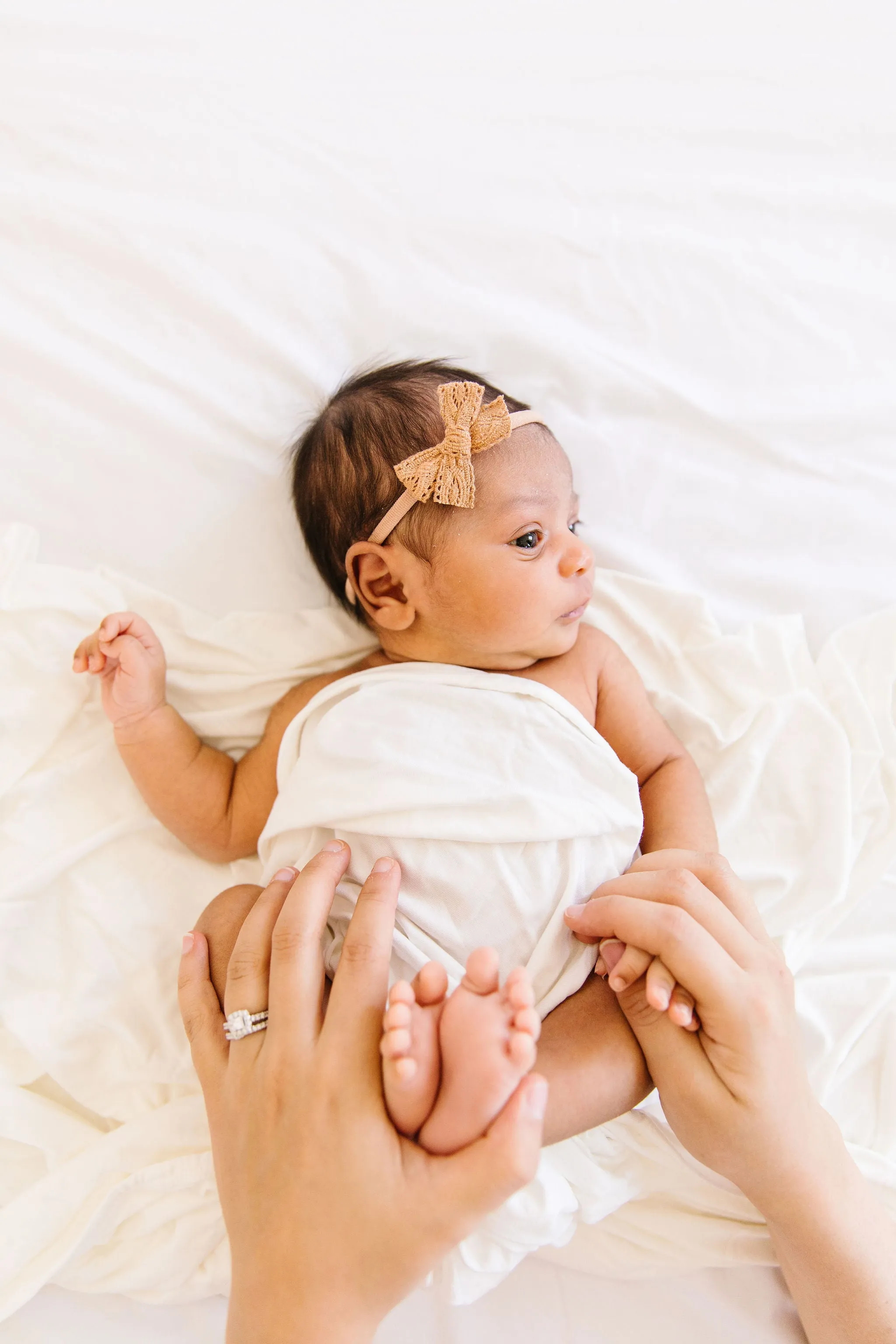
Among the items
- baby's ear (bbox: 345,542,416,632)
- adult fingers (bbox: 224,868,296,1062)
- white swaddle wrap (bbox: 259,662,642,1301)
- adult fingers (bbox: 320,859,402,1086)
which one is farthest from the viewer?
baby's ear (bbox: 345,542,416,632)

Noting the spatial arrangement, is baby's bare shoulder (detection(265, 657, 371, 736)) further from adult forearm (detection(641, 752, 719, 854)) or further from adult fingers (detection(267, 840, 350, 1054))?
adult forearm (detection(641, 752, 719, 854))

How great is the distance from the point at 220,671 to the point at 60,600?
30 cm

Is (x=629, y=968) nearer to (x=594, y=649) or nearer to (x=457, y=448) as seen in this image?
(x=594, y=649)

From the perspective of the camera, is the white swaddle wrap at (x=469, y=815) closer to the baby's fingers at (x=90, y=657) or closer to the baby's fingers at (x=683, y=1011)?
the baby's fingers at (x=683, y=1011)

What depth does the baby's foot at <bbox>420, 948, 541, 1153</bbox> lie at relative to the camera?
101 cm

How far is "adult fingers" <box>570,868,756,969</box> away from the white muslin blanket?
0.18 metres

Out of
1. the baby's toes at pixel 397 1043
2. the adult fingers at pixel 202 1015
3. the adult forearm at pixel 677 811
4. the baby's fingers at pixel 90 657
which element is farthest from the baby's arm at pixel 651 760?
the baby's fingers at pixel 90 657

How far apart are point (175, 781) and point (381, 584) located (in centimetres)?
48

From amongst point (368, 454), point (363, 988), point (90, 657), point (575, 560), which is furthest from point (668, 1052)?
point (90, 657)

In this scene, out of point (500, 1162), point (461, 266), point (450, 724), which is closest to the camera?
point (500, 1162)

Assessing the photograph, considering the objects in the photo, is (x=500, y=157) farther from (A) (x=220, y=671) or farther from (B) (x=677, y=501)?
(A) (x=220, y=671)

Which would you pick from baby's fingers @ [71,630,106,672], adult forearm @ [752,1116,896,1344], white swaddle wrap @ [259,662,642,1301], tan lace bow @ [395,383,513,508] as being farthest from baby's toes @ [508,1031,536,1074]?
baby's fingers @ [71,630,106,672]

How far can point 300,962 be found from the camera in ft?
3.91

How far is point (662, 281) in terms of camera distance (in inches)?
68.9
